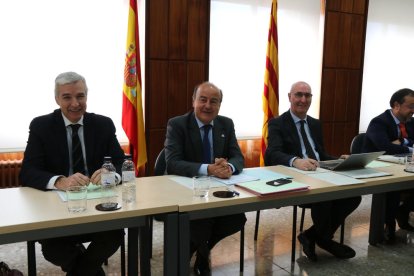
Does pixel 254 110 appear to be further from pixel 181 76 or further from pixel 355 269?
pixel 355 269

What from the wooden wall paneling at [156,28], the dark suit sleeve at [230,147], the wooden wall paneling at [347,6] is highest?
the wooden wall paneling at [347,6]

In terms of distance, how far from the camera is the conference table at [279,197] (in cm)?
179

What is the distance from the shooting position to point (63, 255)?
6.40 ft

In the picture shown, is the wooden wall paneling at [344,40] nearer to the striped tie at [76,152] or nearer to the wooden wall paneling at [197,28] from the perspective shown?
the wooden wall paneling at [197,28]

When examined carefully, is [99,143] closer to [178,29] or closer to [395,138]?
Answer: [395,138]

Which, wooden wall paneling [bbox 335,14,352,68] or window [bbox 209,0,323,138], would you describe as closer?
window [bbox 209,0,323,138]

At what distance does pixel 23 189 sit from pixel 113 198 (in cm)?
50

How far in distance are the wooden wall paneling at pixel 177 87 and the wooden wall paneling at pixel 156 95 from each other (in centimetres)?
5

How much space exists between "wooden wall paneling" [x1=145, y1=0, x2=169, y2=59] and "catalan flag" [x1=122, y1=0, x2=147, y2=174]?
28 centimetres

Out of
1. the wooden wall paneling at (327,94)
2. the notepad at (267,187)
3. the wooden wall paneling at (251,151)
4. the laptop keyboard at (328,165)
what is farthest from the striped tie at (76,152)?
the wooden wall paneling at (327,94)

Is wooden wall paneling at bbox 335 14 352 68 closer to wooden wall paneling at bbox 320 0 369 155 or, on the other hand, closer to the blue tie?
wooden wall paneling at bbox 320 0 369 155

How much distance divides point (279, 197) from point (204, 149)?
725 mm

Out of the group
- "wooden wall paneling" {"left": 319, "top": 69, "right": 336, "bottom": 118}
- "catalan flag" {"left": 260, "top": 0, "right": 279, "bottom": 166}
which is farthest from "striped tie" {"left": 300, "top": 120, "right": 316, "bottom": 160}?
"wooden wall paneling" {"left": 319, "top": 69, "right": 336, "bottom": 118}

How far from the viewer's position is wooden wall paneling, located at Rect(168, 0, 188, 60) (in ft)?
14.8
